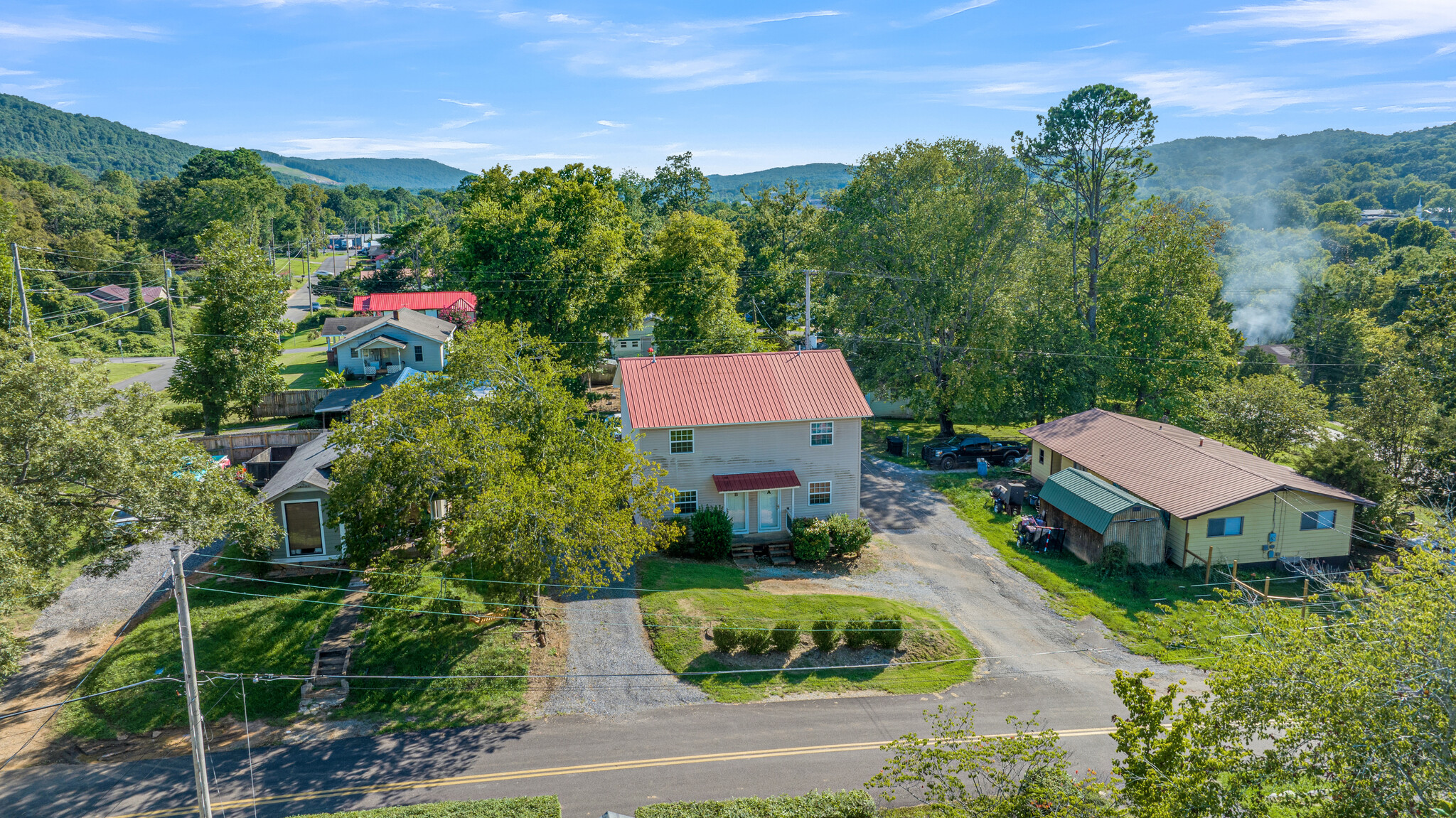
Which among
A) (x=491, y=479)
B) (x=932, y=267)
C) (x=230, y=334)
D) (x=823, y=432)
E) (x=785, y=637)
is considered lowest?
(x=785, y=637)

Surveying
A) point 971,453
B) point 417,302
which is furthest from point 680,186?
point 971,453

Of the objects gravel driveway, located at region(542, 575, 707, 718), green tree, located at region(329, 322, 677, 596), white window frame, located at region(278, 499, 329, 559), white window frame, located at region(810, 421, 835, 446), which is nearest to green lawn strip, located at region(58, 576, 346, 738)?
white window frame, located at region(278, 499, 329, 559)

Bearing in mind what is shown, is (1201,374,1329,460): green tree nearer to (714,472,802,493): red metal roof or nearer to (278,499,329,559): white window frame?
(714,472,802,493): red metal roof

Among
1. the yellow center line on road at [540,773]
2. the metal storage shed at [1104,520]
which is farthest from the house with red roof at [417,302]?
the yellow center line on road at [540,773]

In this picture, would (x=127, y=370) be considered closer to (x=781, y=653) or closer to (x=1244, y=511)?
(x=781, y=653)

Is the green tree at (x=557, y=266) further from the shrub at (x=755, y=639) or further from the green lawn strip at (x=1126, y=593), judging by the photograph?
the shrub at (x=755, y=639)

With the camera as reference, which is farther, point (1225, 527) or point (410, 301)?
point (410, 301)
